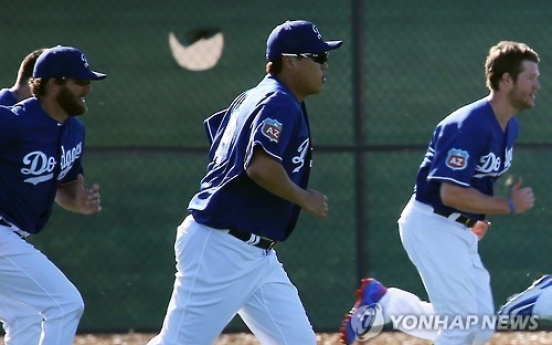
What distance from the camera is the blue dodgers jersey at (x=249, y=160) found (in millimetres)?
5375

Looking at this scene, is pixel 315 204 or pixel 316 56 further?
pixel 316 56

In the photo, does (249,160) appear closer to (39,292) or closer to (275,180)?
(275,180)

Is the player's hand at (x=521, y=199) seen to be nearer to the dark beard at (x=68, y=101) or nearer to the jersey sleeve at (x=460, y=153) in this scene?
the jersey sleeve at (x=460, y=153)

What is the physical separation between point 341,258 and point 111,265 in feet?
5.00

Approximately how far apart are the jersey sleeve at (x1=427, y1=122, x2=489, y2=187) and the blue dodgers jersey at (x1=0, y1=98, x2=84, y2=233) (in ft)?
6.02

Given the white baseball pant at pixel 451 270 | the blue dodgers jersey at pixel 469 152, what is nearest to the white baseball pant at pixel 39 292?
the white baseball pant at pixel 451 270

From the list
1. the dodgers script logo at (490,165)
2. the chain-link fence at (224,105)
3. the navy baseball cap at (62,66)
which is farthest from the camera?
the chain-link fence at (224,105)

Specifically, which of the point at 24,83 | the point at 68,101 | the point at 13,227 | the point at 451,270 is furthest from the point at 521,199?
the point at 24,83

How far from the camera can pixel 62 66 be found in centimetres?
613

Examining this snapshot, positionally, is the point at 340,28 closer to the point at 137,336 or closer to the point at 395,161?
the point at 395,161

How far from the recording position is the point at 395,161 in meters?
8.27

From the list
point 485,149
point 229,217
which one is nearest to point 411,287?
point 485,149

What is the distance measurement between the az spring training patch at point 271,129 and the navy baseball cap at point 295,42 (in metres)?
0.41

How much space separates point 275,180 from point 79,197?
1486mm
